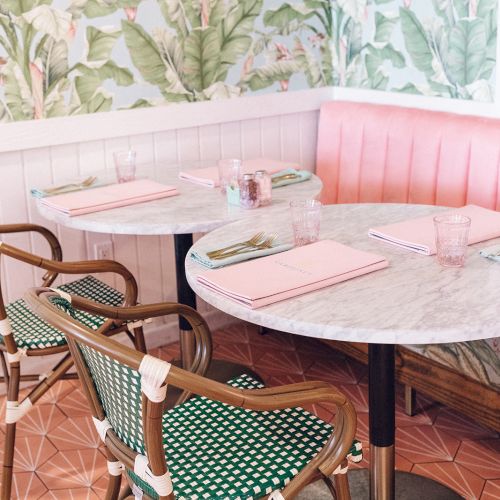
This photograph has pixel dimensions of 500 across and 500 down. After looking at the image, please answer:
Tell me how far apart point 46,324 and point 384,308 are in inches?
50.1

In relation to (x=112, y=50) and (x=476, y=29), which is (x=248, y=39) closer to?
(x=112, y=50)

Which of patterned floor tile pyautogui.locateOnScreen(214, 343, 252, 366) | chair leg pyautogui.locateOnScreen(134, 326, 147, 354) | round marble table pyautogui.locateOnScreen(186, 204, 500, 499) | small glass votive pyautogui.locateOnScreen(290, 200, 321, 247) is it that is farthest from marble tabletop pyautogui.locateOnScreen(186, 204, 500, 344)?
patterned floor tile pyautogui.locateOnScreen(214, 343, 252, 366)

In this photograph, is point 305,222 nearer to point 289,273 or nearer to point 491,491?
point 289,273

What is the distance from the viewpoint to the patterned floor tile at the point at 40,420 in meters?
2.92

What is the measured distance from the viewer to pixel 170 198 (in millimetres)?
2783

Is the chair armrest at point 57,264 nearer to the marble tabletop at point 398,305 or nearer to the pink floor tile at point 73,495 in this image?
the marble tabletop at point 398,305

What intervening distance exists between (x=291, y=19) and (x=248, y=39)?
0.86 feet

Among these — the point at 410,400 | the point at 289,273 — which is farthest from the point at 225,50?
the point at 289,273

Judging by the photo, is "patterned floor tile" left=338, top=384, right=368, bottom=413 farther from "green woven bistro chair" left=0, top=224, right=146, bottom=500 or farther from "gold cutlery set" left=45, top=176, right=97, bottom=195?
"gold cutlery set" left=45, top=176, right=97, bottom=195

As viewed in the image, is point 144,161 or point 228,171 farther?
point 144,161

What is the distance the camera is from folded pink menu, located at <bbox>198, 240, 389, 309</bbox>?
5.92 feet

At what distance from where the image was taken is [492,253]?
200 centimetres

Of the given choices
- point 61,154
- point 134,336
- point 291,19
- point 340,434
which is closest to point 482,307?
point 340,434

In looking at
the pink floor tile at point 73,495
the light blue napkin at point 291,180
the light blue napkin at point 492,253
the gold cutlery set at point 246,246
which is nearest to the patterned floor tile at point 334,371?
the light blue napkin at point 291,180
